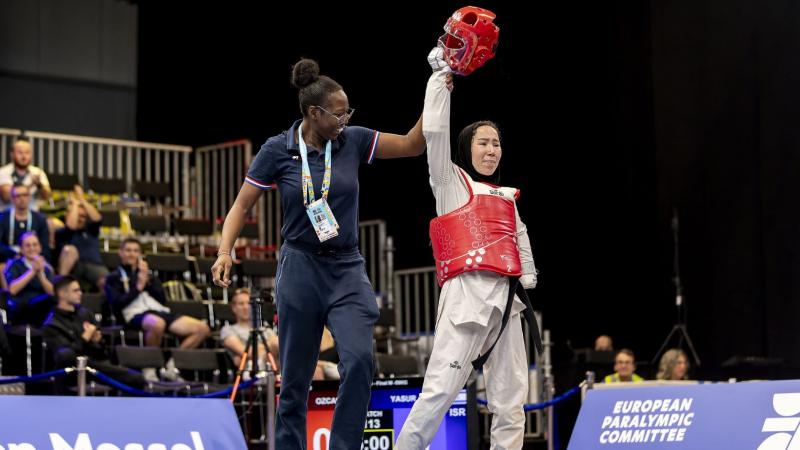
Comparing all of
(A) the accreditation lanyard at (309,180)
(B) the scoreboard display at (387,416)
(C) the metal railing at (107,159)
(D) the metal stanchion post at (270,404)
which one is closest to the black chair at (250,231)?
(C) the metal railing at (107,159)

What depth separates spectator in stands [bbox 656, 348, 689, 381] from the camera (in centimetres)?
1076

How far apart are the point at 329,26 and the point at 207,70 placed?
1.93 metres

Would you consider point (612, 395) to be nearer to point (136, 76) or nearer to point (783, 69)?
point (783, 69)

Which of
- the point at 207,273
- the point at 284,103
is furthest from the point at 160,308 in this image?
the point at 284,103

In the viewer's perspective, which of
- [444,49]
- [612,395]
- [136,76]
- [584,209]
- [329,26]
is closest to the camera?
[444,49]

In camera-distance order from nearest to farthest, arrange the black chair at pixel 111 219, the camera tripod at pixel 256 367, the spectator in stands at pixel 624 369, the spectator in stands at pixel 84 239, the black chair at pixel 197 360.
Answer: the camera tripod at pixel 256 367
the black chair at pixel 197 360
the spectator in stands at pixel 624 369
the spectator in stands at pixel 84 239
the black chair at pixel 111 219

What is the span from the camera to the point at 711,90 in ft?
41.8

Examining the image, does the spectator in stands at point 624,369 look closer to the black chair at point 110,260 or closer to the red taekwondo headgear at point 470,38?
the black chair at point 110,260

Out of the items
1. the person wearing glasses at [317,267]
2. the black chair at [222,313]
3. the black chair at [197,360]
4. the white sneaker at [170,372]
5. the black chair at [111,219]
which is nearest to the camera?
the person wearing glasses at [317,267]

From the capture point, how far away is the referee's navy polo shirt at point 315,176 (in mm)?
4777

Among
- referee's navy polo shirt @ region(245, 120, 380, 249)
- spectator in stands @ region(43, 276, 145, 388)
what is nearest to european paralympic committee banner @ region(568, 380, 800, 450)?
referee's navy polo shirt @ region(245, 120, 380, 249)

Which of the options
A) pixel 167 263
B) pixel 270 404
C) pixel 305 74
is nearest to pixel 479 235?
pixel 305 74

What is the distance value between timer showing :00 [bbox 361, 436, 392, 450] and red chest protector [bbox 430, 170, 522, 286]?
3.91 ft

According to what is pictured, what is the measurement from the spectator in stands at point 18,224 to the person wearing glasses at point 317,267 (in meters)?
6.67
